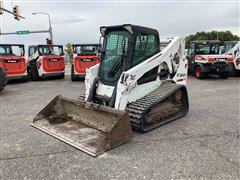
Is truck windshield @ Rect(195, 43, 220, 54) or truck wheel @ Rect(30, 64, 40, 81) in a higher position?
truck windshield @ Rect(195, 43, 220, 54)

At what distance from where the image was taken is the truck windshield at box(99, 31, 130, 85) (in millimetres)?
4660

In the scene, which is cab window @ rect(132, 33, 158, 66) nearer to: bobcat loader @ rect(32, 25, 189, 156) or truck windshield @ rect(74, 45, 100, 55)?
bobcat loader @ rect(32, 25, 189, 156)

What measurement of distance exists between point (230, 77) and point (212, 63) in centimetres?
216

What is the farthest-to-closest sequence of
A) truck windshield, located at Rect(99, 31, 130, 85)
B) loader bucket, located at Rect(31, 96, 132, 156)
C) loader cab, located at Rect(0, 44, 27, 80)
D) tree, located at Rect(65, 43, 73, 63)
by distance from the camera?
tree, located at Rect(65, 43, 73, 63), loader cab, located at Rect(0, 44, 27, 80), truck windshield, located at Rect(99, 31, 130, 85), loader bucket, located at Rect(31, 96, 132, 156)

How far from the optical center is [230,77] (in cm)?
1297

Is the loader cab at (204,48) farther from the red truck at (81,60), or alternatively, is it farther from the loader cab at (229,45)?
the red truck at (81,60)

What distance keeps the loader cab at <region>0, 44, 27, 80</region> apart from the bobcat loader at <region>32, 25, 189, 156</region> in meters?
7.83

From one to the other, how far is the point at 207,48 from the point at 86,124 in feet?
35.3

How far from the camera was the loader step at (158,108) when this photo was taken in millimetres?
4078

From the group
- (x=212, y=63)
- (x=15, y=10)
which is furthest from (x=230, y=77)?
(x=15, y=10)

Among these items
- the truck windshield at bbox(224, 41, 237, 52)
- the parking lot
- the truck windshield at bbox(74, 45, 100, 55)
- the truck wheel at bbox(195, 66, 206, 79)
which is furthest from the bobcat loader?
the truck windshield at bbox(224, 41, 237, 52)

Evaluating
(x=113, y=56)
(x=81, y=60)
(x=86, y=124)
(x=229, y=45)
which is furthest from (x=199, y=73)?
(x=86, y=124)

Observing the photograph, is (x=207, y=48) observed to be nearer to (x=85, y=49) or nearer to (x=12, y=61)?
(x=85, y=49)

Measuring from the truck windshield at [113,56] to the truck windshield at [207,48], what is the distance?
9085mm
